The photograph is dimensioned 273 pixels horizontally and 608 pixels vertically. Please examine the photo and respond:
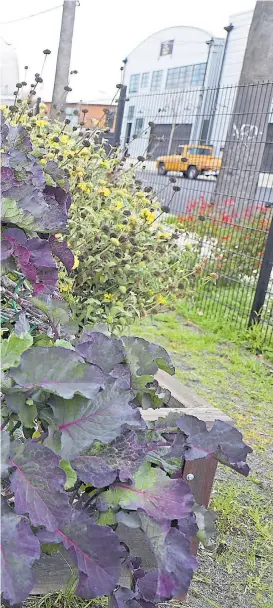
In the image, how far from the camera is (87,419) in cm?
89

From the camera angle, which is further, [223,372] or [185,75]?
[185,75]

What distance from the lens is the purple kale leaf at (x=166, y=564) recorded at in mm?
889

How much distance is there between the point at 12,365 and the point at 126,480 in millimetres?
266

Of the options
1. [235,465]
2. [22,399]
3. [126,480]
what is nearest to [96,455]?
[126,480]

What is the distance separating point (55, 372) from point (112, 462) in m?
0.19

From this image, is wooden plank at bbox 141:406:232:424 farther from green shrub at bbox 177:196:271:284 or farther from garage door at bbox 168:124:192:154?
garage door at bbox 168:124:192:154

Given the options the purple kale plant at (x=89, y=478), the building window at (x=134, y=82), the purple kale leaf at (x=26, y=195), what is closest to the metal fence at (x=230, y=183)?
the purple kale leaf at (x=26, y=195)

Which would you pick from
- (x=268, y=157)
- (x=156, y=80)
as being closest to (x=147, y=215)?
(x=268, y=157)

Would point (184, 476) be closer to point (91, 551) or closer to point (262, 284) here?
point (91, 551)

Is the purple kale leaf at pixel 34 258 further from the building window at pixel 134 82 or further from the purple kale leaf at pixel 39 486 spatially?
the building window at pixel 134 82

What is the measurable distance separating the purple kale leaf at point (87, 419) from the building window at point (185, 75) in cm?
1310

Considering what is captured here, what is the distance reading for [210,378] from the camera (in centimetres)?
410

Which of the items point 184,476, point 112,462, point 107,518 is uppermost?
point 112,462

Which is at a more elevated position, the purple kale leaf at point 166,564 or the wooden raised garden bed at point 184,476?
the purple kale leaf at point 166,564
